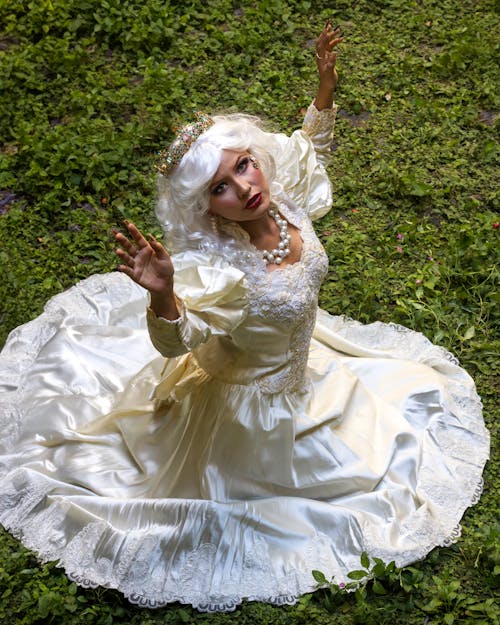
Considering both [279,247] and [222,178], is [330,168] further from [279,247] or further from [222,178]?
[222,178]

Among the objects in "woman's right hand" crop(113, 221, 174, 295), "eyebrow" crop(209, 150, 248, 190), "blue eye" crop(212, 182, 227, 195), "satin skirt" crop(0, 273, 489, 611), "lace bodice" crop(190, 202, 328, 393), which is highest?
"eyebrow" crop(209, 150, 248, 190)

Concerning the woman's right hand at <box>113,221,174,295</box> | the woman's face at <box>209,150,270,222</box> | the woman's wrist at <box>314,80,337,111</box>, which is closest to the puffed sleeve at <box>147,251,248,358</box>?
the woman's right hand at <box>113,221,174,295</box>

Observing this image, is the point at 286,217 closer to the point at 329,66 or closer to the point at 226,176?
the point at 226,176

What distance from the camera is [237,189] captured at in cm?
362

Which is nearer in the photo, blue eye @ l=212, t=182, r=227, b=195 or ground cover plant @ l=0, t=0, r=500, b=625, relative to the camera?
blue eye @ l=212, t=182, r=227, b=195

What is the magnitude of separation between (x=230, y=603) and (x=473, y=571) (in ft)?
3.47

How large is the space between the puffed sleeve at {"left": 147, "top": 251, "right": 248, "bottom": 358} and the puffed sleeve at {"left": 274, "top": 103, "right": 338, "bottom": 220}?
769 millimetres

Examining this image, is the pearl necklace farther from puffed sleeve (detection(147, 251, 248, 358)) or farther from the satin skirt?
the satin skirt

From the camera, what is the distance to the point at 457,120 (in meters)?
6.55

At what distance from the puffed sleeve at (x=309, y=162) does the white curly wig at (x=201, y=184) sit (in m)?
0.29

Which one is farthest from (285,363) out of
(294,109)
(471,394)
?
(294,109)

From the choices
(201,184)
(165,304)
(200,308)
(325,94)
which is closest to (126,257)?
(165,304)

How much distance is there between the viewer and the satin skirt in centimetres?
397

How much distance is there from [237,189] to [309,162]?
75cm
